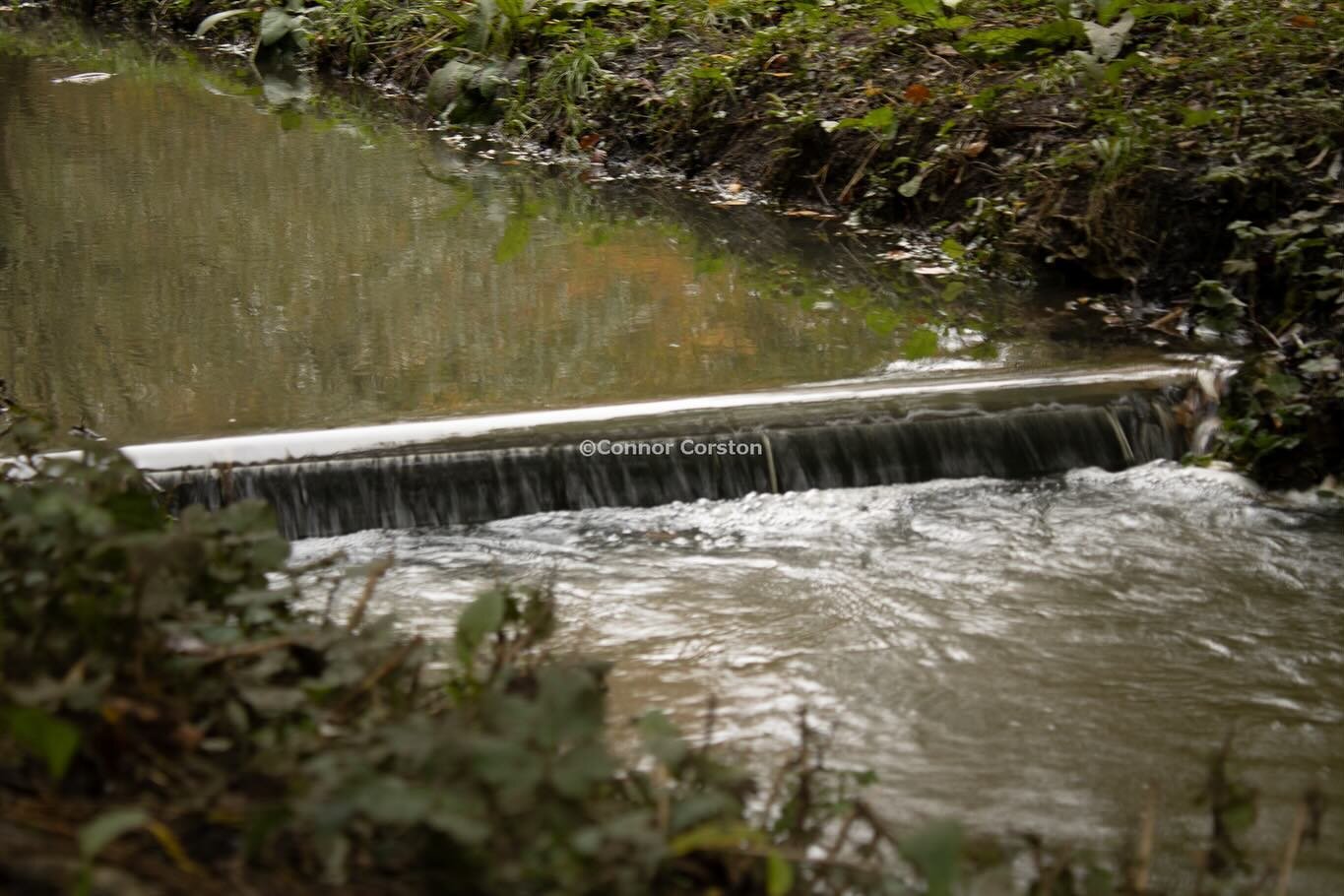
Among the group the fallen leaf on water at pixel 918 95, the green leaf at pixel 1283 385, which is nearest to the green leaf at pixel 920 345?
the green leaf at pixel 1283 385

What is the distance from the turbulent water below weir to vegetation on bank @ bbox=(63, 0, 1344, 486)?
2.61 feet

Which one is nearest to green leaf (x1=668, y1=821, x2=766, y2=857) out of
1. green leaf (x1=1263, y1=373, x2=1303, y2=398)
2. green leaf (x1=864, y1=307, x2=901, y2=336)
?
green leaf (x1=1263, y1=373, x2=1303, y2=398)

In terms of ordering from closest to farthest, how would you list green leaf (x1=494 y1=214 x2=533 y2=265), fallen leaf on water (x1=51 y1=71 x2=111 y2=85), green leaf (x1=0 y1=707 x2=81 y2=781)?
green leaf (x1=0 y1=707 x2=81 y2=781) < green leaf (x1=494 y1=214 x2=533 y2=265) < fallen leaf on water (x1=51 y1=71 x2=111 y2=85)

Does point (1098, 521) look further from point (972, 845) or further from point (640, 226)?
point (640, 226)

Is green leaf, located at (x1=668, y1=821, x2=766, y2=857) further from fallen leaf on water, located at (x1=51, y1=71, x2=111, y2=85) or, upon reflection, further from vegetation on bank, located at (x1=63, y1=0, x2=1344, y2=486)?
fallen leaf on water, located at (x1=51, y1=71, x2=111, y2=85)

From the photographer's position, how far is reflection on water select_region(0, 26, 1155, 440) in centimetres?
513

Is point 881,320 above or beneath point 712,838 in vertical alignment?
beneath

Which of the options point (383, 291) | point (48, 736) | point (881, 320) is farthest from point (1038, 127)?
point (48, 736)

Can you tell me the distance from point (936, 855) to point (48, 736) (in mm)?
1155

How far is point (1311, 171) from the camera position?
5953 millimetres

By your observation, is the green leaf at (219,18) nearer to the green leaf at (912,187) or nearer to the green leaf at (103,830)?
the green leaf at (912,187)

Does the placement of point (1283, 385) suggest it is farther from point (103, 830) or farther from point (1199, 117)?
point (103, 830)

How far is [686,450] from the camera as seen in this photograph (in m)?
4.73

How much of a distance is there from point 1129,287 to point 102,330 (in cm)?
430
